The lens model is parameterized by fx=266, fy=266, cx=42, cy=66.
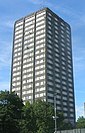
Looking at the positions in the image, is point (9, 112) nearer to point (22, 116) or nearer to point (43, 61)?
point (22, 116)

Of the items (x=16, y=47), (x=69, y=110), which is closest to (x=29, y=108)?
(x=69, y=110)

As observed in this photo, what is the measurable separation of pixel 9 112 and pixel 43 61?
9566 centimetres

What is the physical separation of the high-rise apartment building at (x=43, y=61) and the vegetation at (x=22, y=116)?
220ft

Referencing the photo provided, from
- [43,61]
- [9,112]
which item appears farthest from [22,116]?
[43,61]

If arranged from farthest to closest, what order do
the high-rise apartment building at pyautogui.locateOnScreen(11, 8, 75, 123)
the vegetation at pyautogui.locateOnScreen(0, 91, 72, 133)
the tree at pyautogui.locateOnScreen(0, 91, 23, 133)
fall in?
the high-rise apartment building at pyautogui.locateOnScreen(11, 8, 75, 123) < the vegetation at pyautogui.locateOnScreen(0, 91, 72, 133) < the tree at pyautogui.locateOnScreen(0, 91, 23, 133)

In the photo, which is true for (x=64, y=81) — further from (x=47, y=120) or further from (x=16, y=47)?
(x=47, y=120)

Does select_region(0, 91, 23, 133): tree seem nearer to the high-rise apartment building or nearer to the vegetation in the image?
the vegetation

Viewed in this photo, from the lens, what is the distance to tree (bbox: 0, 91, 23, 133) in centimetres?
6862

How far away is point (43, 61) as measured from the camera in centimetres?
16488

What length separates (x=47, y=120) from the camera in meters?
84.8

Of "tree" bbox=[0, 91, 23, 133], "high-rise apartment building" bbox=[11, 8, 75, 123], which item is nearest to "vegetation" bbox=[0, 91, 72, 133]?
"tree" bbox=[0, 91, 23, 133]

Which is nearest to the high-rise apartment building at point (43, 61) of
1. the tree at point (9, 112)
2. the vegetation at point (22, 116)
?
the vegetation at point (22, 116)

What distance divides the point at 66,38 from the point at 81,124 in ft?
267

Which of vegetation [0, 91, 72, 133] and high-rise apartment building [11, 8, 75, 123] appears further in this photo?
high-rise apartment building [11, 8, 75, 123]
